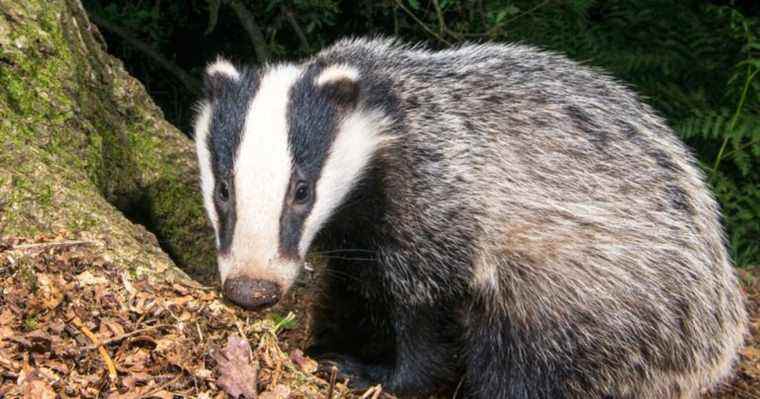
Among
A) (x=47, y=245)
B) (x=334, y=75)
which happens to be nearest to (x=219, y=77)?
(x=334, y=75)

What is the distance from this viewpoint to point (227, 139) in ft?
11.6

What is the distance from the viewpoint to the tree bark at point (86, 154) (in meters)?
3.44

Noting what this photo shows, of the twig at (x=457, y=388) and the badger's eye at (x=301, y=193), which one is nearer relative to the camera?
the badger's eye at (x=301, y=193)

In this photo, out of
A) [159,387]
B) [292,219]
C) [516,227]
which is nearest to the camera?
[159,387]

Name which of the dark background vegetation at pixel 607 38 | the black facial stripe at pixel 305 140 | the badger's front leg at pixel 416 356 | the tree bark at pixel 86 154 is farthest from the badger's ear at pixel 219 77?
the dark background vegetation at pixel 607 38

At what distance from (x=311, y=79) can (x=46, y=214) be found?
1.23 metres

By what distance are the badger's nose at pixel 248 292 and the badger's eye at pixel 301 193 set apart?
1.37 ft

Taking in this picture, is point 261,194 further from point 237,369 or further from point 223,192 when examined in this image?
point 237,369

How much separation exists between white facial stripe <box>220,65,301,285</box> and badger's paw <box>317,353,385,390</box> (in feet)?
3.43

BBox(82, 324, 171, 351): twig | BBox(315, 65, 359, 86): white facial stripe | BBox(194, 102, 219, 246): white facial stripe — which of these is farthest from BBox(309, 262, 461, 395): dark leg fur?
BBox(82, 324, 171, 351): twig

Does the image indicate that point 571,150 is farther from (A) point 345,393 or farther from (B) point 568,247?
(A) point 345,393

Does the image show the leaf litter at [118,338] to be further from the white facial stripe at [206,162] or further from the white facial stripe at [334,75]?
the white facial stripe at [334,75]

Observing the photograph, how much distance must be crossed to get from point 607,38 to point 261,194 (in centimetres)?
427

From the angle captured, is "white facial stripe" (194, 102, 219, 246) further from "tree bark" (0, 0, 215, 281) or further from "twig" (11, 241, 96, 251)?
"twig" (11, 241, 96, 251)
